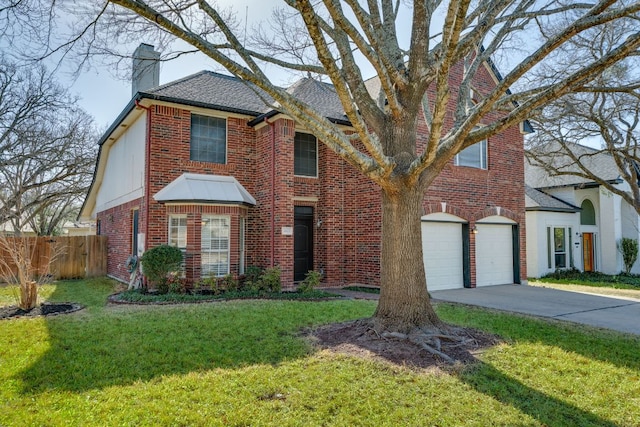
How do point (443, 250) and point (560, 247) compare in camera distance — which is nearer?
point (443, 250)

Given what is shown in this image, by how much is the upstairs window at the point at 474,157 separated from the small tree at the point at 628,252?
1027 centimetres

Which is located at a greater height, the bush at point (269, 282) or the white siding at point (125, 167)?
the white siding at point (125, 167)

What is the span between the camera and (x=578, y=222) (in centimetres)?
1911

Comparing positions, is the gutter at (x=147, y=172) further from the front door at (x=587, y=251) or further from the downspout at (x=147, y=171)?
the front door at (x=587, y=251)

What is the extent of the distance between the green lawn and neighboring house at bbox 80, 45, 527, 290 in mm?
4576

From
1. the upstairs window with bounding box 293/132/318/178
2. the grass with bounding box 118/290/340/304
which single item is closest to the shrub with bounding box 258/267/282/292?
the grass with bounding box 118/290/340/304

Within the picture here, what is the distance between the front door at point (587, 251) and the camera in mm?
19547

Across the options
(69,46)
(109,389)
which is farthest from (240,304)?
(69,46)

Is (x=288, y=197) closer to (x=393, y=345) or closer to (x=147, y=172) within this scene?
(x=147, y=172)

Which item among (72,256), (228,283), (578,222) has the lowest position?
(228,283)

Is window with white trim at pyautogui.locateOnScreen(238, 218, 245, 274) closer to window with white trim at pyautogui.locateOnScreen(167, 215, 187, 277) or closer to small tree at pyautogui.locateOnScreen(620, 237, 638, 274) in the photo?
window with white trim at pyautogui.locateOnScreen(167, 215, 187, 277)

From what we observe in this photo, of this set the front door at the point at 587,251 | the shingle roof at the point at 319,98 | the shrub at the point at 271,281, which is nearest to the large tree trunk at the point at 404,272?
the shrub at the point at 271,281

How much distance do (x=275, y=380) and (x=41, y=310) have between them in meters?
6.47

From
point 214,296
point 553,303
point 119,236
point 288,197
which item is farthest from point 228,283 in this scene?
point 553,303
